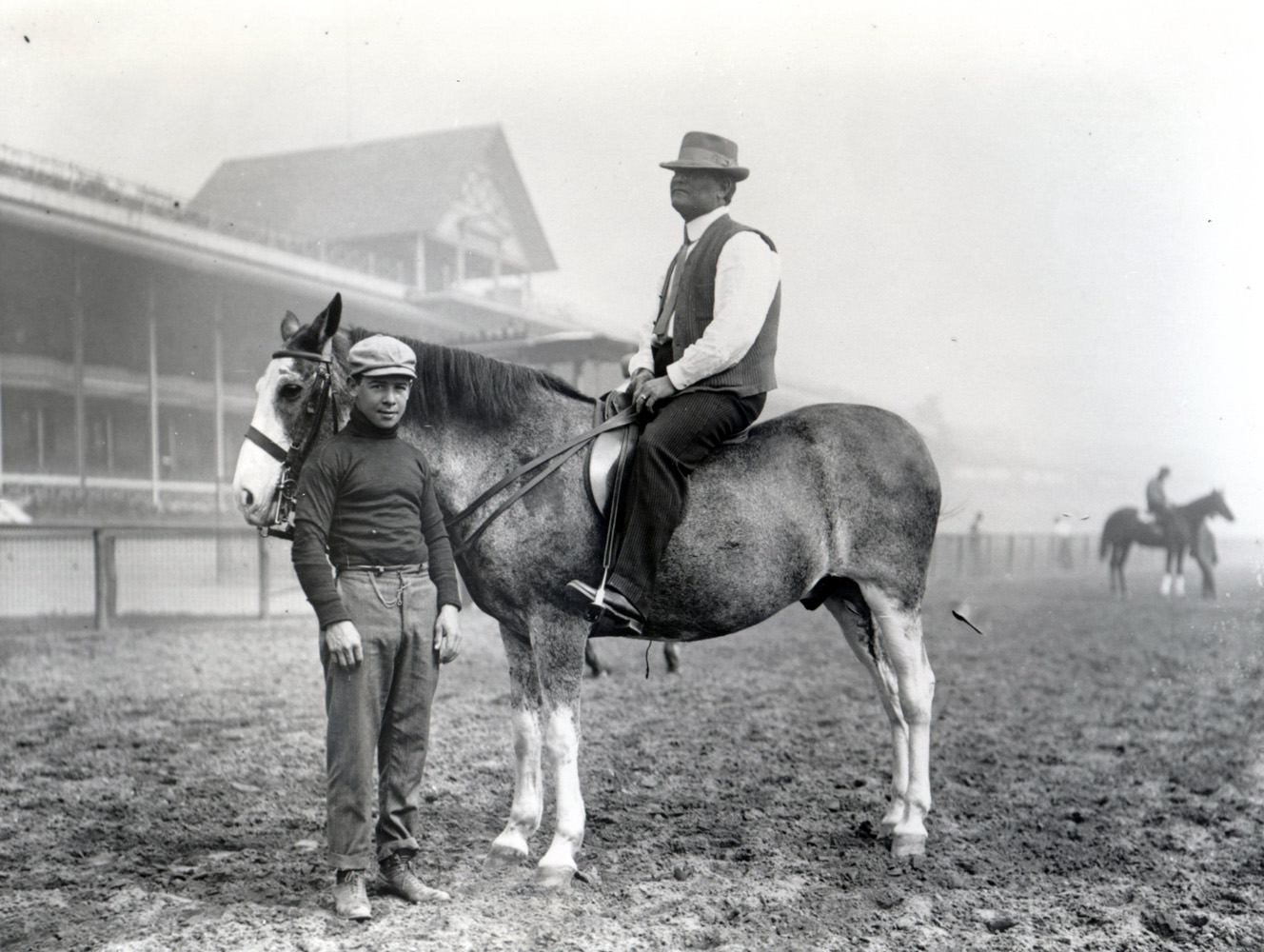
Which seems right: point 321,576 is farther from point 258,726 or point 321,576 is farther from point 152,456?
point 152,456

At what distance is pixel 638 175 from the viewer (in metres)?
5.97

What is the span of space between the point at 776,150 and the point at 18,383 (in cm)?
669

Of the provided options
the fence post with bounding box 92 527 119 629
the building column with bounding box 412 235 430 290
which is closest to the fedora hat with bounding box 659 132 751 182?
the building column with bounding box 412 235 430 290

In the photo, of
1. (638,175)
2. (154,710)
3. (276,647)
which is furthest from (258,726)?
(638,175)

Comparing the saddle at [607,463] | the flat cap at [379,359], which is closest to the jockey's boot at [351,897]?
the saddle at [607,463]

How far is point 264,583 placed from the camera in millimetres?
10305

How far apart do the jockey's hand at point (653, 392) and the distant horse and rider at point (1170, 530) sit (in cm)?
1351

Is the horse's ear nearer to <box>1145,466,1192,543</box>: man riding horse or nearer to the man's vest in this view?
the man's vest

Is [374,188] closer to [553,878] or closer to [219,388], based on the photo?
[219,388]

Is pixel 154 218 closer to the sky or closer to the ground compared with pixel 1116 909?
closer to the sky

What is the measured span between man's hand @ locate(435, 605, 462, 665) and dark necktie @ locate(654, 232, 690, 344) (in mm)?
1376

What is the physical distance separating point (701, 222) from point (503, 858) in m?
2.44

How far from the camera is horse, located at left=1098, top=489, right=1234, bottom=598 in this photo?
1539 centimetres

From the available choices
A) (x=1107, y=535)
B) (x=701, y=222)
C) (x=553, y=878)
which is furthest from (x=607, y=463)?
(x=1107, y=535)
